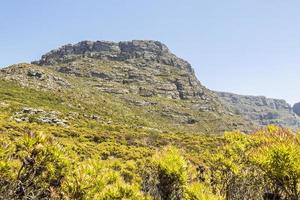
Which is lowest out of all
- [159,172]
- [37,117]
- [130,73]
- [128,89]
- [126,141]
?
[126,141]

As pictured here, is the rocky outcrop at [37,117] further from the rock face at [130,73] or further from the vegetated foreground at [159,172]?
the rock face at [130,73]

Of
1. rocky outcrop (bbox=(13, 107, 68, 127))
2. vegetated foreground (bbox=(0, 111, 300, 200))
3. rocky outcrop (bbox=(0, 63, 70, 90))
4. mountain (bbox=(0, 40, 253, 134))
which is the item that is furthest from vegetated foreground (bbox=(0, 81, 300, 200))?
rocky outcrop (bbox=(0, 63, 70, 90))

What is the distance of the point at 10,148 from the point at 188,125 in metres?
105

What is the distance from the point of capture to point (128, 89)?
137250 millimetres

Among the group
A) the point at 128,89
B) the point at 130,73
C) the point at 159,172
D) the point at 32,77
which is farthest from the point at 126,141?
the point at 130,73

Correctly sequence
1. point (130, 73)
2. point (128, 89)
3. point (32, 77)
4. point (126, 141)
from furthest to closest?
point (130, 73), point (128, 89), point (32, 77), point (126, 141)

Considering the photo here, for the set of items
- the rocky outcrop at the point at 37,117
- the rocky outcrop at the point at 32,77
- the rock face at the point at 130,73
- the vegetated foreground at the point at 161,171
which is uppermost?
the rock face at the point at 130,73

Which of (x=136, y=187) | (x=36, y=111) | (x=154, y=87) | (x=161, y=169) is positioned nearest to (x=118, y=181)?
(x=136, y=187)

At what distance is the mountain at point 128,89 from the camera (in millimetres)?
90812

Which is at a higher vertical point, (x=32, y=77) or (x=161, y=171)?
(x=32, y=77)

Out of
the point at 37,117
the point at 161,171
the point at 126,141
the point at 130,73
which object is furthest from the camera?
the point at 130,73

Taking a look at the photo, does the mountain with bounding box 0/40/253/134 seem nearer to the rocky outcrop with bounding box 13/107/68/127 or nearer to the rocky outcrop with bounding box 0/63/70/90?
the rocky outcrop with bounding box 0/63/70/90

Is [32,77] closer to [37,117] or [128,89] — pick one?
[37,117]

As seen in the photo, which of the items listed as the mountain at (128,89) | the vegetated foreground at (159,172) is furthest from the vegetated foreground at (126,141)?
the mountain at (128,89)
